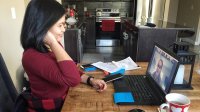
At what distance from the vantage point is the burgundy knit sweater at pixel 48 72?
94 cm

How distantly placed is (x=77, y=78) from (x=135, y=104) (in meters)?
0.32

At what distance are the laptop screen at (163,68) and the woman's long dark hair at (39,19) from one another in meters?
0.59

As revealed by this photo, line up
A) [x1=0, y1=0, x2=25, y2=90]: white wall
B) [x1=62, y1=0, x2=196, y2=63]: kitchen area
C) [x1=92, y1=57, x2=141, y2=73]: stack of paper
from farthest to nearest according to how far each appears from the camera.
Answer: [x1=62, y1=0, x2=196, y2=63]: kitchen area
[x1=0, y1=0, x2=25, y2=90]: white wall
[x1=92, y1=57, x2=141, y2=73]: stack of paper

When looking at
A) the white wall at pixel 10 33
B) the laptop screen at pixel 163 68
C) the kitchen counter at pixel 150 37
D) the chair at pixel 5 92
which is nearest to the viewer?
the laptop screen at pixel 163 68

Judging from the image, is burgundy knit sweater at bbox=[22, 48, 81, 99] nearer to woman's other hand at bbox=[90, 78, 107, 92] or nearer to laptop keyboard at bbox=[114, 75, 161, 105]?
woman's other hand at bbox=[90, 78, 107, 92]

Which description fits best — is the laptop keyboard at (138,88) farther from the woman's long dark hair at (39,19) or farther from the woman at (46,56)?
the woman's long dark hair at (39,19)

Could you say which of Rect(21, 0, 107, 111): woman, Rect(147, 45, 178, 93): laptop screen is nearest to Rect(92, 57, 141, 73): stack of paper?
Rect(147, 45, 178, 93): laptop screen

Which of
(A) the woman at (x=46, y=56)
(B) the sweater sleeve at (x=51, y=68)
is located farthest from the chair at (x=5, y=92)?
(B) the sweater sleeve at (x=51, y=68)

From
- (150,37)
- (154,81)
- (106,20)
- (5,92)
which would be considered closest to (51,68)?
(5,92)

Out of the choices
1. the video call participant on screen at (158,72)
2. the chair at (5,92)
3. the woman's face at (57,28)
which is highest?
the woman's face at (57,28)

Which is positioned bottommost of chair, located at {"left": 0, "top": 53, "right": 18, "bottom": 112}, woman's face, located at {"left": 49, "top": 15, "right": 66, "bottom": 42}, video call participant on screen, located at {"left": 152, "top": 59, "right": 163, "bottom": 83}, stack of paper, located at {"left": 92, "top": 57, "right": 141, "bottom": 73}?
chair, located at {"left": 0, "top": 53, "right": 18, "bottom": 112}

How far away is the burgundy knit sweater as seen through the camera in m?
0.94

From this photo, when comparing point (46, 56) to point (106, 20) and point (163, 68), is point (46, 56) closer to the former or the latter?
point (163, 68)

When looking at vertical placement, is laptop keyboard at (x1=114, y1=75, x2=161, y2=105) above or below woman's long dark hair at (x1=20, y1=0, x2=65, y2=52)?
below
